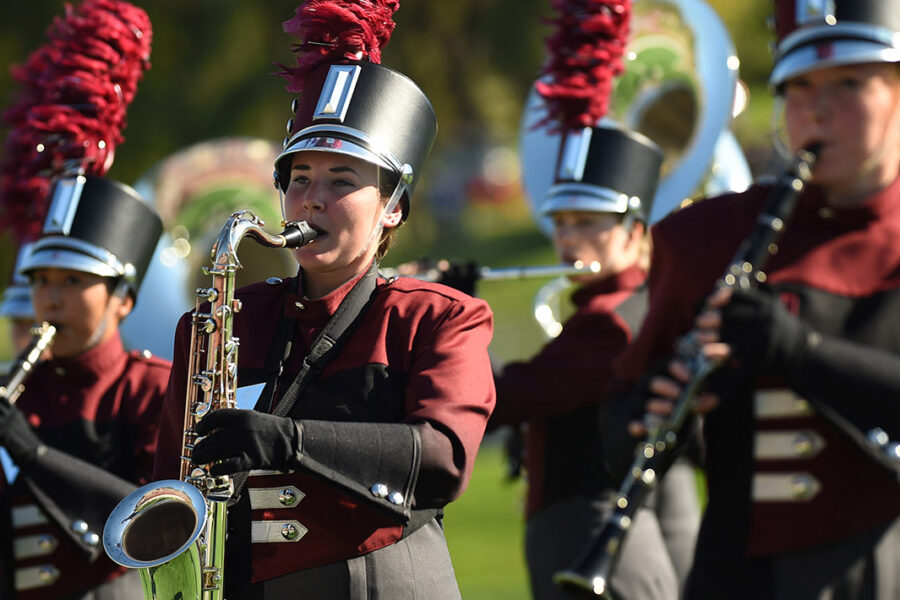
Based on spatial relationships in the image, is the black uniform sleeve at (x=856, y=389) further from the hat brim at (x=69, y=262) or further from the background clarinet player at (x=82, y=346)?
the hat brim at (x=69, y=262)

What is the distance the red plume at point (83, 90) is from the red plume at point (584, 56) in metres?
1.55

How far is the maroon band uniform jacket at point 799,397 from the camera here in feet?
9.32

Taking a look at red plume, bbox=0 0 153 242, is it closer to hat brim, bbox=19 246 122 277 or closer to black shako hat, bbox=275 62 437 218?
hat brim, bbox=19 246 122 277

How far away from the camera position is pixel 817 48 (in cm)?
292

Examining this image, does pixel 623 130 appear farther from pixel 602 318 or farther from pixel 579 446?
pixel 579 446

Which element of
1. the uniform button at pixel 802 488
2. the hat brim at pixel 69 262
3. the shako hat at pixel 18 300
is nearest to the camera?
the uniform button at pixel 802 488

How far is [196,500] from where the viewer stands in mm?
3166

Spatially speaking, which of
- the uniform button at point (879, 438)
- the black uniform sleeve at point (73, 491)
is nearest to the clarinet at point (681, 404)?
the uniform button at point (879, 438)

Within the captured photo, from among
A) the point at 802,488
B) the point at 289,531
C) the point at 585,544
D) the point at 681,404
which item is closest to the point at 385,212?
the point at 289,531

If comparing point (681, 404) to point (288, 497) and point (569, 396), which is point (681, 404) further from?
point (569, 396)

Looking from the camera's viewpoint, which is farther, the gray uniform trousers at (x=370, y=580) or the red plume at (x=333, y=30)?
the red plume at (x=333, y=30)

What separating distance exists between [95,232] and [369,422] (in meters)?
2.03

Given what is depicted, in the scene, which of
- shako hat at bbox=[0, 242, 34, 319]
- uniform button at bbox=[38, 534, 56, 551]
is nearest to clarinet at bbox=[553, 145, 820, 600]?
uniform button at bbox=[38, 534, 56, 551]

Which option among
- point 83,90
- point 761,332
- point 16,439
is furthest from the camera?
point 83,90
